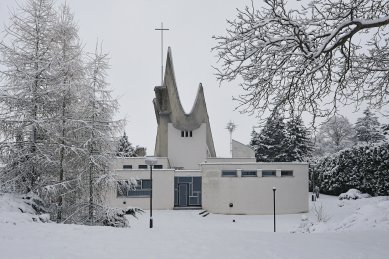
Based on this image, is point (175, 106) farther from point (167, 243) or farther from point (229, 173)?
point (167, 243)

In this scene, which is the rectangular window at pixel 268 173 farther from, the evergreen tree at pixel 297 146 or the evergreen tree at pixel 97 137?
the evergreen tree at pixel 297 146

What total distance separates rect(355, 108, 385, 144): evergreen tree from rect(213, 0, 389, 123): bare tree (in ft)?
152

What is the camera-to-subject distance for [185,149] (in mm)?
38469

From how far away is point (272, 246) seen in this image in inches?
300

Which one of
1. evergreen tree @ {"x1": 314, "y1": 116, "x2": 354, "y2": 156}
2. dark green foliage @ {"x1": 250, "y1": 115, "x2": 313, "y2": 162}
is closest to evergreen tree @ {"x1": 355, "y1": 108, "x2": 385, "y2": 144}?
evergreen tree @ {"x1": 314, "y1": 116, "x2": 354, "y2": 156}

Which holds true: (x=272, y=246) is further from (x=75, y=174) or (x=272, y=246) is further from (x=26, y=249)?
(x=75, y=174)

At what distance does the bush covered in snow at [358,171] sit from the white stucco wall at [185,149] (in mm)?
12902

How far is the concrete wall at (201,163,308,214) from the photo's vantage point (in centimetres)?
2948

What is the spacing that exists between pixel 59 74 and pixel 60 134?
7.74 feet

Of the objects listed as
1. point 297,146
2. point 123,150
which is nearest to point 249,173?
point 123,150

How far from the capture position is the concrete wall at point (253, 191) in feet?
96.7

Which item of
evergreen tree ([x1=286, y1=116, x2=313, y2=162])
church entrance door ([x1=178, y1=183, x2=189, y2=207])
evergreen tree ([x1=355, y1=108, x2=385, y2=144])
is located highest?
evergreen tree ([x1=355, y1=108, x2=385, y2=144])

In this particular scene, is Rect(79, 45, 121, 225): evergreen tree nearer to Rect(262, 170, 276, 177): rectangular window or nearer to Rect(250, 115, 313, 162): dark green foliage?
Rect(262, 170, 276, 177): rectangular window

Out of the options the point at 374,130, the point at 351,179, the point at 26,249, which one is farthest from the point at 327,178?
the point at 26,249
